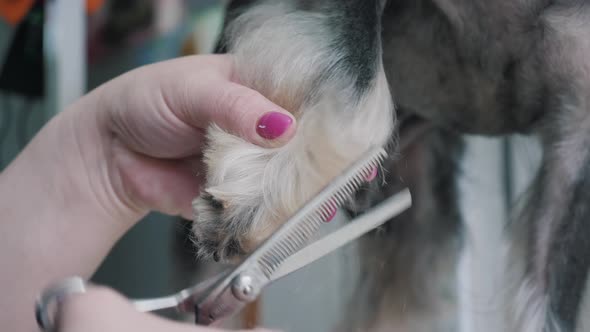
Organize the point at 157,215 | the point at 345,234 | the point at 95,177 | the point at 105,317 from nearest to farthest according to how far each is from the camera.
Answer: the point at 105,317, the point at 345,234, the point at 95,177, the point at 157,215

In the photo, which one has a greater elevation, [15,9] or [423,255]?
[15,9]

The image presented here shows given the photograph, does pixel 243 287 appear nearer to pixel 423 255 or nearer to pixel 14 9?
pixel 423 255

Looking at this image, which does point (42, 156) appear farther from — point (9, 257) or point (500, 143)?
point (500, 143)

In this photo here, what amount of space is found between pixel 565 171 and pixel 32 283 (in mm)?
387

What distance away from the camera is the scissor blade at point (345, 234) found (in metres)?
0.32

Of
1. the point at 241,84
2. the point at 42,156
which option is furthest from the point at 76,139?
the point at 241,84

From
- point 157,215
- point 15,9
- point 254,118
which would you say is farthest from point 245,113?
point 157,215

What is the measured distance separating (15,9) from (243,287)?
60 centimetres

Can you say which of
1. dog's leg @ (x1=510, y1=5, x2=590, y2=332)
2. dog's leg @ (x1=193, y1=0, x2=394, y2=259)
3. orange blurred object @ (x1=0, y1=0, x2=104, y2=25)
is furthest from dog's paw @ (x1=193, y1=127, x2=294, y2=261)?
orange blurred object @ (x1=0, y1=0, x2=104, y2=25)

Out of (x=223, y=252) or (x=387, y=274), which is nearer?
(x=223, y=252)

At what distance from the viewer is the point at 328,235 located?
0.33m

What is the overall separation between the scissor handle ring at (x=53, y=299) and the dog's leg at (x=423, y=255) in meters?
0.42

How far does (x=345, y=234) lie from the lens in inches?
13.0

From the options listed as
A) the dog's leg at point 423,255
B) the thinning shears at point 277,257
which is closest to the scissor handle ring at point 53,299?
the thinning shears at point 277,257
